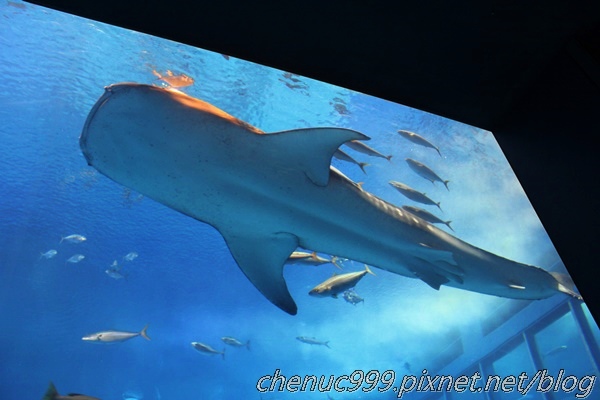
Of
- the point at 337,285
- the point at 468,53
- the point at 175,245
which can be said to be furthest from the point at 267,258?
the point at 175,245

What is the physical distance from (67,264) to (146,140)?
19.5m

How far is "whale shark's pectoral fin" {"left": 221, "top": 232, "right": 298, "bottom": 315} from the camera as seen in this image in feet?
8.48

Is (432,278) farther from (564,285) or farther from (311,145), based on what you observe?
(311,145)

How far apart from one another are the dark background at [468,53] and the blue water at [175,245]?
20.9 ft

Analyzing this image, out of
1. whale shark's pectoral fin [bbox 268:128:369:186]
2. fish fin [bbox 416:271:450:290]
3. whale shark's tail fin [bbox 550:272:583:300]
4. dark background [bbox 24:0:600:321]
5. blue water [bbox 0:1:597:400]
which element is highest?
dark background [bbox 24:0:600:321]

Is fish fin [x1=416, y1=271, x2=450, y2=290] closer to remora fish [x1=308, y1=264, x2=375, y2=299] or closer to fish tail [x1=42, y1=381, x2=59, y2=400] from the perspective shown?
remora fish [x1=308, y1=264, x2=375, y2=299]

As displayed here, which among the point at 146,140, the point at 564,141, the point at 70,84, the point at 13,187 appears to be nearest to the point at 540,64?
the point at 564,141

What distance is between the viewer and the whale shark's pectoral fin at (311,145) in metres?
1.97

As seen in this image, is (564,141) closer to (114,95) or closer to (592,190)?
(592,190)

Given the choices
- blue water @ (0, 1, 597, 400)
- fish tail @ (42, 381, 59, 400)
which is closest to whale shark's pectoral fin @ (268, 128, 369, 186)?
fish tail @ (42, 381, 59, 400)

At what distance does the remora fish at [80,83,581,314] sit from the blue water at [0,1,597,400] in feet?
18.6

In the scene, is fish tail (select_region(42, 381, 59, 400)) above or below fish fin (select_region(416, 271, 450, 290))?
below

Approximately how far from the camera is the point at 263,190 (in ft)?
7.03

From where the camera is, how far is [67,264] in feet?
60.2
